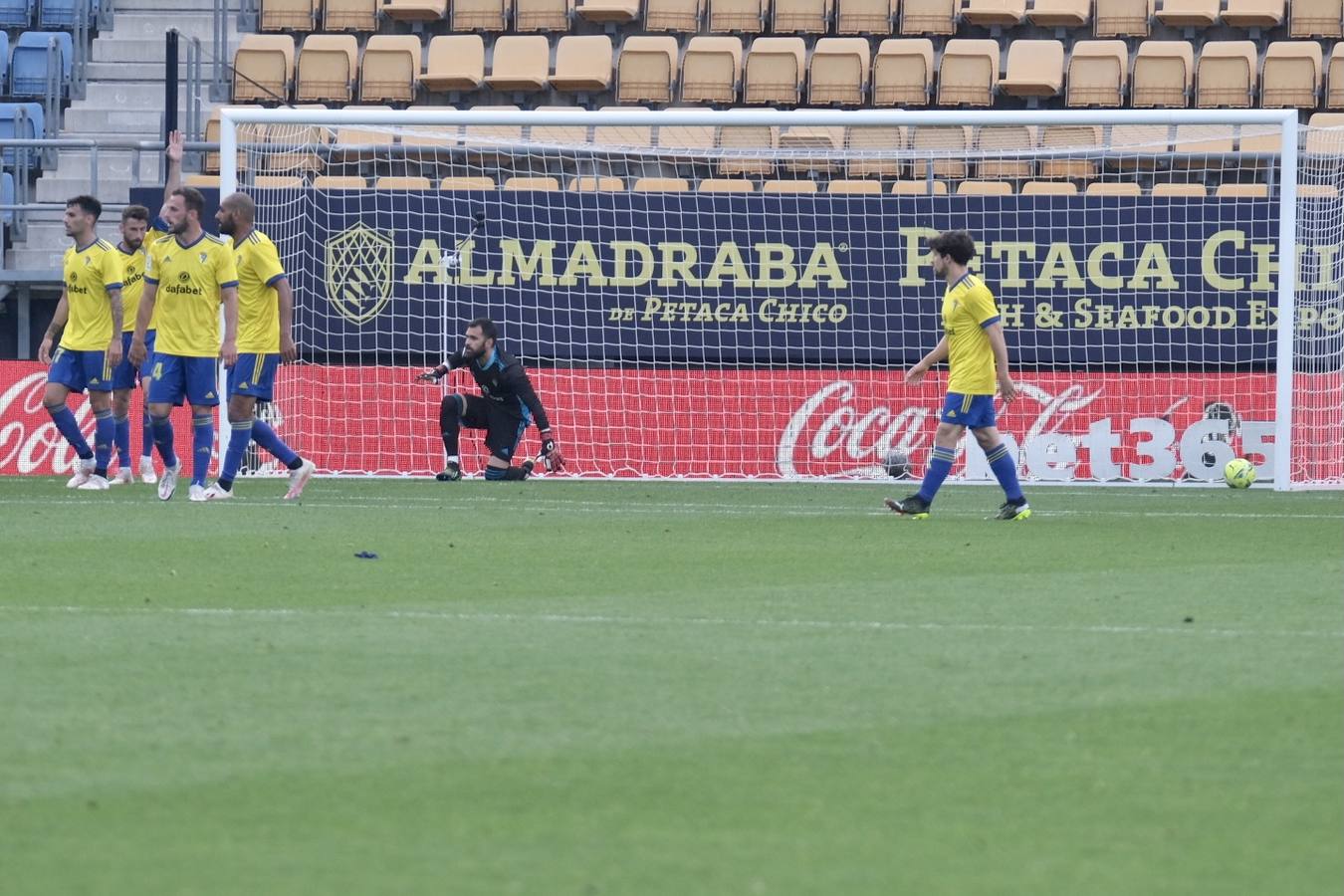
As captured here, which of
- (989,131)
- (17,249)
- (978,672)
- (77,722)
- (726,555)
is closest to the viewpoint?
(77,722)

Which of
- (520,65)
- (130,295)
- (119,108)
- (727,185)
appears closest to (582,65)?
(520,65)

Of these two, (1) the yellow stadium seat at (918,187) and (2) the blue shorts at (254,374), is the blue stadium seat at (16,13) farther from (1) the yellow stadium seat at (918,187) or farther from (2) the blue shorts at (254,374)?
(2) the blue shorts at (254,374)

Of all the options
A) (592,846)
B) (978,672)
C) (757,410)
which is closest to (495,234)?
(757,410)

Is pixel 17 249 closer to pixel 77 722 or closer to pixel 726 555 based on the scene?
pixel 726 555

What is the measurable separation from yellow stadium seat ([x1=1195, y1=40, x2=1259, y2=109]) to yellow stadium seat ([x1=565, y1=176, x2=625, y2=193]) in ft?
19.2

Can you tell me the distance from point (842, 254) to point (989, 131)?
216 cm

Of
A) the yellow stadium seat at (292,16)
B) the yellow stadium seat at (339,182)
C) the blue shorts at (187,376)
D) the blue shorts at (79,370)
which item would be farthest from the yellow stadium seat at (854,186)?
the yellow stadium seat at (292,16)

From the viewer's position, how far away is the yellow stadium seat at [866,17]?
21.4 m

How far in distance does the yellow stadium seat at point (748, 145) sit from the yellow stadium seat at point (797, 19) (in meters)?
2.69

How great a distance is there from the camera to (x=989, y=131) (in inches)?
724

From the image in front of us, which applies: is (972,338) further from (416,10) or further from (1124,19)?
(416,10)

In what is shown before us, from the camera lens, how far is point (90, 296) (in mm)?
14602

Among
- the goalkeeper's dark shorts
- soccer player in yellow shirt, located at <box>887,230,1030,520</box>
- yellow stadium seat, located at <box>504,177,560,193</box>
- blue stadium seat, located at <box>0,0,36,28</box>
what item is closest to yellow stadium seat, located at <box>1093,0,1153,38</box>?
yellow stadium seat, located at <box>504,177,560,193</box>

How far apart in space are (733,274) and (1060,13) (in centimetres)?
579
